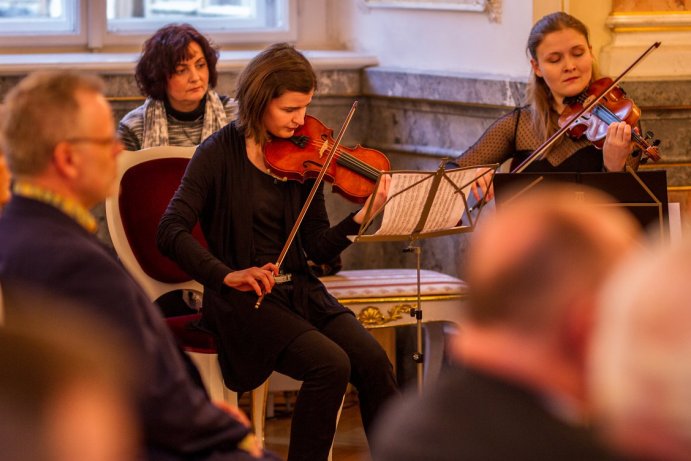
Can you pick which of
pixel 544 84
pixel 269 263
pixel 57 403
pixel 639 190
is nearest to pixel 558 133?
pixel 544 84

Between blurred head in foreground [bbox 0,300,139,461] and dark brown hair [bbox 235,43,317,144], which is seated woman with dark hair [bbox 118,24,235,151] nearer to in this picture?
dark brown hair [bbox 235,43,317,144]

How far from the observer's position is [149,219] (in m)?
3.67

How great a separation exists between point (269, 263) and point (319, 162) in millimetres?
328

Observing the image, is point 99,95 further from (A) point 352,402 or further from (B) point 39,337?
(A) point 352,402

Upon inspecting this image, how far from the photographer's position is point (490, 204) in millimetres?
4305

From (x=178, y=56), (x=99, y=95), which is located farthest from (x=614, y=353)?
(x=178, y=56)

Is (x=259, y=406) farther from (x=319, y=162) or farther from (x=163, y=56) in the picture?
(x=163, y=56)

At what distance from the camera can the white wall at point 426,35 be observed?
432cm

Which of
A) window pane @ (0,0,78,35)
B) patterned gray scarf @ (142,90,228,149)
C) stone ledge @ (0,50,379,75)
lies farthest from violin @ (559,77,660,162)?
window pane @ (0,0,78,35)

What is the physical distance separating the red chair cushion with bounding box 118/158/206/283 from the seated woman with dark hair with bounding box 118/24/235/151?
260 millimetres

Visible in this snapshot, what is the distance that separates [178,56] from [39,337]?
2953mm

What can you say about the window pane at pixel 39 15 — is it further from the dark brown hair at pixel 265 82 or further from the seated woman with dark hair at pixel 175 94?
the dark brown hair at pixel 265 82

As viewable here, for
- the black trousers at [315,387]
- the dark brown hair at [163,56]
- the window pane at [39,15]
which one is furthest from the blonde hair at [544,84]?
the window pane at [39,15]

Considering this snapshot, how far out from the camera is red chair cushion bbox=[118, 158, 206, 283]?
3.66 metres
